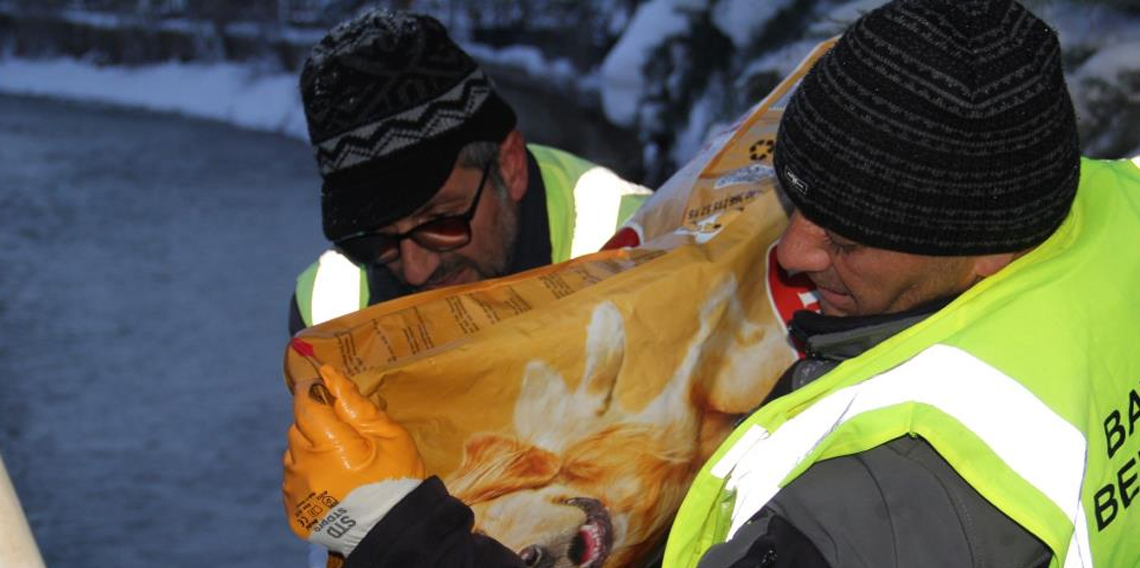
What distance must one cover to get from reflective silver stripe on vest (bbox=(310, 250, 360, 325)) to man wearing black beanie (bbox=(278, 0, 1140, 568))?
3.94 ft

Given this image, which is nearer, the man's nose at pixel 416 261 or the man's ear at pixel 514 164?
the man's nose at pixel 416 261

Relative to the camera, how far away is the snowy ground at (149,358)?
16.8ft

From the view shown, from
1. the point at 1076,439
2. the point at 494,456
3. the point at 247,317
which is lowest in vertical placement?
the point at 247,317

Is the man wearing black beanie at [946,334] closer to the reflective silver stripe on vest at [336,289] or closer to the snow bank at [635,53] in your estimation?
the reflective silver stripe on vest at [336,289]

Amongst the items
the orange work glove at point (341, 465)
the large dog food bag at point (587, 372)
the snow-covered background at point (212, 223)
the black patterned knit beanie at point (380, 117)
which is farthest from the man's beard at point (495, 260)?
the snow-covered background at point (212, 223)

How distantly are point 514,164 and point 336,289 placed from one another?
398 mm

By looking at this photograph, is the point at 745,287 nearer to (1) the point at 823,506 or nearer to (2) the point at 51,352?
(1) the point at 823,506

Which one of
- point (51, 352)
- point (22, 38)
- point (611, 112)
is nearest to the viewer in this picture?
point (51, 352)

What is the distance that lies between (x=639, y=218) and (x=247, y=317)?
5.54 m

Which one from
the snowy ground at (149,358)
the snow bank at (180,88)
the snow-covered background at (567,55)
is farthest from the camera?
the snow bank at (180,88)

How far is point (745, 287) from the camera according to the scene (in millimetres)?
2066

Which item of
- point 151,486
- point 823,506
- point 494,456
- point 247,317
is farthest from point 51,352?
point 823,506

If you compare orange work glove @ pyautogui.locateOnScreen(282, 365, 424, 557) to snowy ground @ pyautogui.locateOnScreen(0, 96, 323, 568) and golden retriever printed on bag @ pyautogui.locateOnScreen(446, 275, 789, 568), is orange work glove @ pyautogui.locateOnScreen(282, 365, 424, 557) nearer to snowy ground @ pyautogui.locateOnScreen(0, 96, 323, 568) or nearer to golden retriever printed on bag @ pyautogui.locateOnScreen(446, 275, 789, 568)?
golden retriever printed on bag @ pyautogui.locateOnScreen(446, 275, 789, 568)

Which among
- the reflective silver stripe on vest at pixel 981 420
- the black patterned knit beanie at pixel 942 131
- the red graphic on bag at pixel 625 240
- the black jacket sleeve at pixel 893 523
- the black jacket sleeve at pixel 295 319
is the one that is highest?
the black patterned knit beanie at pixel 942 131
